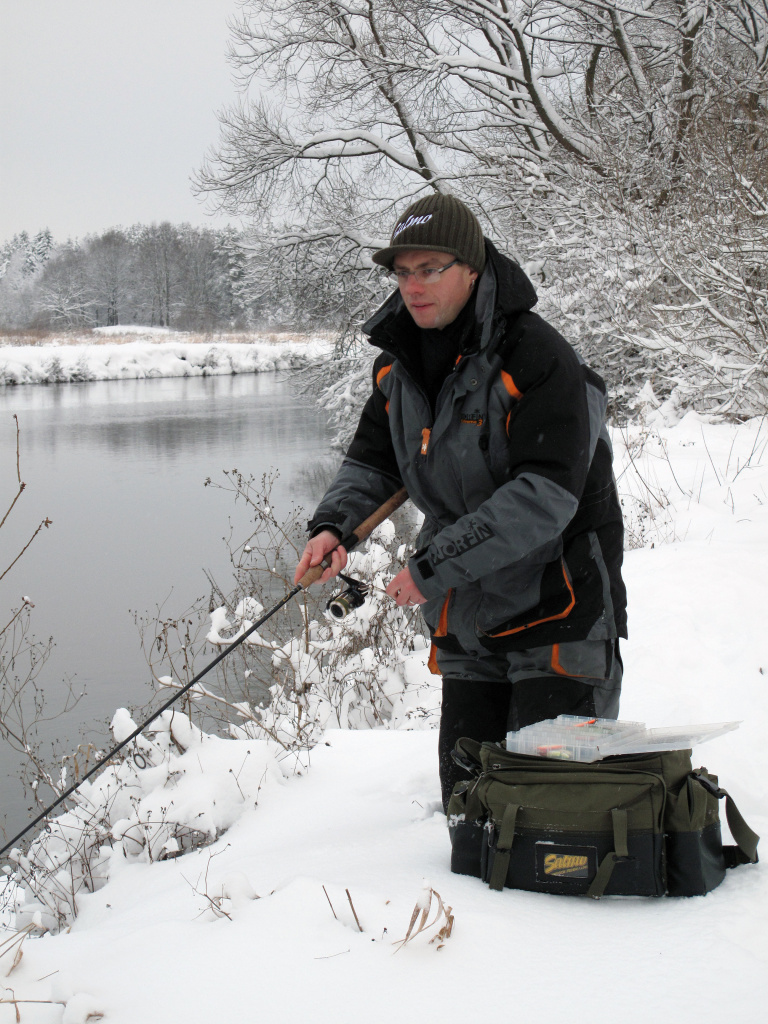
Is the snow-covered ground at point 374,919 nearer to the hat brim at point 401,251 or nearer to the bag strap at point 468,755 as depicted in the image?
the bag strap at point 468,755

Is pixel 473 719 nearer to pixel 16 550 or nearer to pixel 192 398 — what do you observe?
pixel 16 550

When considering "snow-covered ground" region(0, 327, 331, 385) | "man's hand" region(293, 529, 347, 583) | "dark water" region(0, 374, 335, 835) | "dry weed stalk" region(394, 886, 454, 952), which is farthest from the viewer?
"snow-covered ground" region(0, 327, 331, 385)

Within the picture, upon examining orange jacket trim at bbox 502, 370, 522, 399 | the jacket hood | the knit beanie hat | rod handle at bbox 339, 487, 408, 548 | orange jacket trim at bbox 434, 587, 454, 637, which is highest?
the knit beanie hat

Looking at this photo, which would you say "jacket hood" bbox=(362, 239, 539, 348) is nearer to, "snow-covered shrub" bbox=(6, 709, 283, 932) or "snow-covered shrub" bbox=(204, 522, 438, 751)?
"snow-covered shrub" bbox=(6, 709, 283, 932)

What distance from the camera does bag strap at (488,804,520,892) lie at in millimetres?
1891

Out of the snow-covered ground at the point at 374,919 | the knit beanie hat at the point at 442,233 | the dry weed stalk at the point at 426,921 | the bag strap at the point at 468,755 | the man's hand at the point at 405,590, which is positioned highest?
the knit beanie hat at the point at 442,233

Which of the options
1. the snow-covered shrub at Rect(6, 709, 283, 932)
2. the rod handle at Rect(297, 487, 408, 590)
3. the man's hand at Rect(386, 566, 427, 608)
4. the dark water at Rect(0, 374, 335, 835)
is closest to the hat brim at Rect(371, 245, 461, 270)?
the rod handle at Rect(297, 487, 408, 590)

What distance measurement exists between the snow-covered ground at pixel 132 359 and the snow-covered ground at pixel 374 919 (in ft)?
91.7

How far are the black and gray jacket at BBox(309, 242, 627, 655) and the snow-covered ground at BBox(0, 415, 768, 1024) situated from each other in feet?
2.08

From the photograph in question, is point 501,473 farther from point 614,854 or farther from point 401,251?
point 614,854

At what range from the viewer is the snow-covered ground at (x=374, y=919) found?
5.01 feet

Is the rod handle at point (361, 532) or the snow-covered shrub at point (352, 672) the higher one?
the rod handle at point (361, 532)

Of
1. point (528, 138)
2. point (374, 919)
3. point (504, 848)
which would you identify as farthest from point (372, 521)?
point (528, 138)

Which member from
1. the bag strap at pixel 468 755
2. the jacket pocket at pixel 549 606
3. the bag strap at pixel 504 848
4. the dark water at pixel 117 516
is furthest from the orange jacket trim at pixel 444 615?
the dark water at pixel 117 516
